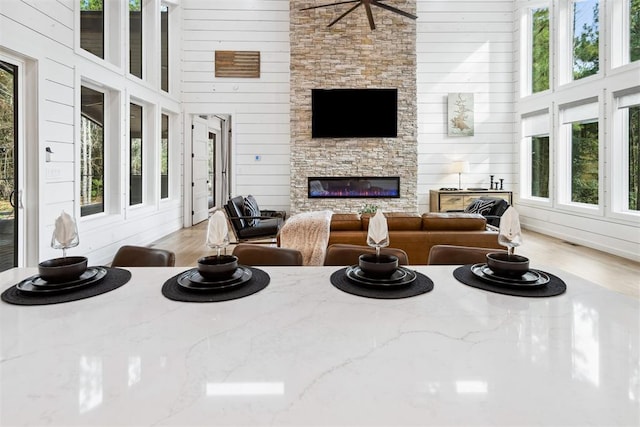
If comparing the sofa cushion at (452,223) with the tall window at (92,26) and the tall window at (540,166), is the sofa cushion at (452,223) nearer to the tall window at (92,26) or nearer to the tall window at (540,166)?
the tall window at (540,166)

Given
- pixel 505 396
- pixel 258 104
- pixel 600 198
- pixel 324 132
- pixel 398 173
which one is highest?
pixel 258 104

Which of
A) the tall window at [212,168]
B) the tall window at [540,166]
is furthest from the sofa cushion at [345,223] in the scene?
the tall window at [212,168]

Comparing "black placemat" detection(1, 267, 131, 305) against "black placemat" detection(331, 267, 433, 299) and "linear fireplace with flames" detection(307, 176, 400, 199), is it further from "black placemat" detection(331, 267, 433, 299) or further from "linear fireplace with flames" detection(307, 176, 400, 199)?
"linear fireplace with flames" detection(307, 176, 400, 199)

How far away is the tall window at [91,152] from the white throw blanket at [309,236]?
2.56 metres

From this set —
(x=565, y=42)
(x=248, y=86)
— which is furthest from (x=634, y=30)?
(x=248, y=86)

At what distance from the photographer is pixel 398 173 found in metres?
6.94

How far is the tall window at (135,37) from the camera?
530 centimetres

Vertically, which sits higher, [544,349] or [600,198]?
[600,198]

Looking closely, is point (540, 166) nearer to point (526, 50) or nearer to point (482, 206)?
point (482, 206)

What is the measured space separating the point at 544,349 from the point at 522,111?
24.0ft

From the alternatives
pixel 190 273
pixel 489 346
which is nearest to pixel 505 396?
pixel 489 346

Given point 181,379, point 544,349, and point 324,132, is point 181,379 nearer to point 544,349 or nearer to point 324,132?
point 544,349

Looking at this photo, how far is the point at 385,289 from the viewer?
3.73 feet

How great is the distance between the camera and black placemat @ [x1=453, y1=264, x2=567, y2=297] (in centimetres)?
109
